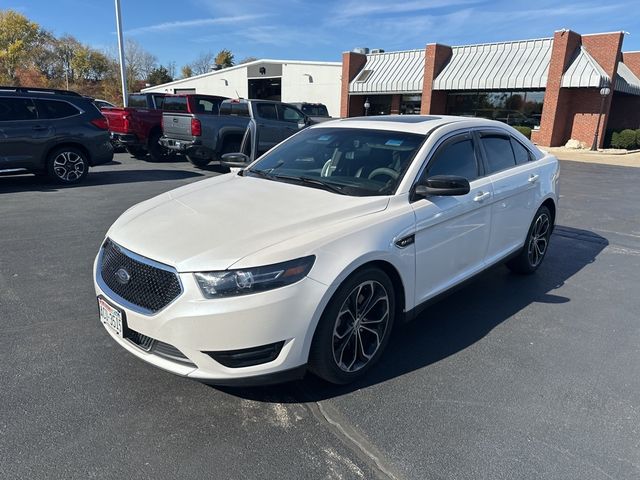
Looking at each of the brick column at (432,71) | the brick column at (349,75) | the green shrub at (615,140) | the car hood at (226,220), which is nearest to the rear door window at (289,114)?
the car hood at (226,220)

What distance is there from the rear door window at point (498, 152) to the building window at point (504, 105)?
81.6ft

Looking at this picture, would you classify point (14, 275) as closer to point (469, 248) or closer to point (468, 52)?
point (469, 248)

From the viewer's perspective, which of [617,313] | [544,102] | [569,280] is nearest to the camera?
[617,313]

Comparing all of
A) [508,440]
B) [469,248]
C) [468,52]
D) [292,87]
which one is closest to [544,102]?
[468,52]

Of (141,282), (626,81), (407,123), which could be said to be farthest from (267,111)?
(626,81)

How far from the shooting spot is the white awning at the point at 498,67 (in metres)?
25.2

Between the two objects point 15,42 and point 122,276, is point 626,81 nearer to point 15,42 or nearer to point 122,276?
point 122,276

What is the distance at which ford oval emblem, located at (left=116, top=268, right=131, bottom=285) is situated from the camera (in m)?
2.76

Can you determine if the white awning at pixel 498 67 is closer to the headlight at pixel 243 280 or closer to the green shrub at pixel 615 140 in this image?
the green shrub at pixel 615 140

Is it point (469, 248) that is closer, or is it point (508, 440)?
point (508, 440)

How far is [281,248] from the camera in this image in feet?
8.52

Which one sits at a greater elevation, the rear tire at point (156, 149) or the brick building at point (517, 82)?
the brick building at point (517, 82)

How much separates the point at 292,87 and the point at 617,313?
3691cm

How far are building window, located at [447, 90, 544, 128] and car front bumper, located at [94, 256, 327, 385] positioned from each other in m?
27.9
